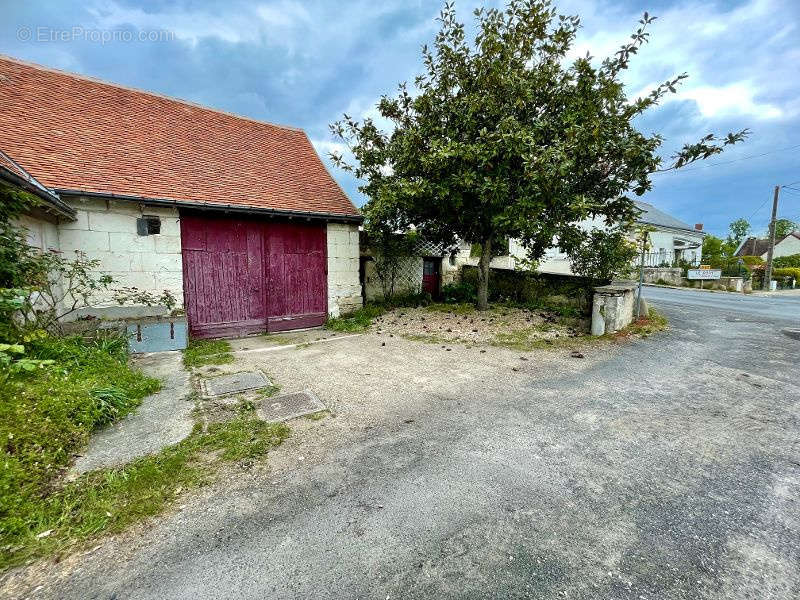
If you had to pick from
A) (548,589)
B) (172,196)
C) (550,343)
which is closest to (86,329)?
(172,196)

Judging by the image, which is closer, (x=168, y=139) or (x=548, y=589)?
(x=548, y=589)

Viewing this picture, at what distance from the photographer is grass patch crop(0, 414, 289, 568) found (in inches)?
81.0

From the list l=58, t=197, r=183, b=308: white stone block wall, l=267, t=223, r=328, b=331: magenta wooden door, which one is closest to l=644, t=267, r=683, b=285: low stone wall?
l=267, t=223, r=328, b=331: magenta wooden door

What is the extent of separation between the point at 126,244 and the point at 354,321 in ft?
15.4

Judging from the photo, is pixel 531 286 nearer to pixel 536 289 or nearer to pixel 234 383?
pixel 536 289

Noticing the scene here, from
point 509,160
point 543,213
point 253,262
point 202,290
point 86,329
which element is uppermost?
point 509,160

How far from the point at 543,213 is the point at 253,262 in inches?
248

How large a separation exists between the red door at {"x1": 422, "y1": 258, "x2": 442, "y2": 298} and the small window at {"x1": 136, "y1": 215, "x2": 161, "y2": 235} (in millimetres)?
7589

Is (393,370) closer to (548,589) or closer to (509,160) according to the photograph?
(548,589)

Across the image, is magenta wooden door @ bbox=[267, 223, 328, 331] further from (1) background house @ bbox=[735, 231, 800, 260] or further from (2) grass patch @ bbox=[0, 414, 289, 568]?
(1) background house @ bbox=[735, 231, 800, 260]

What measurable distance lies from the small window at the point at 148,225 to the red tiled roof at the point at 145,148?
1.56 ft

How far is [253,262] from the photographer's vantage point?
7.64 meters

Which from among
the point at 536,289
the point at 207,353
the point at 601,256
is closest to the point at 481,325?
the point at 536,289

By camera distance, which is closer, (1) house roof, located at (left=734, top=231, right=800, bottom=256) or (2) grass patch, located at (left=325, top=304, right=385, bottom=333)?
(2) grass patch, located at (left=325, top=304, right=385, bottom=333)
